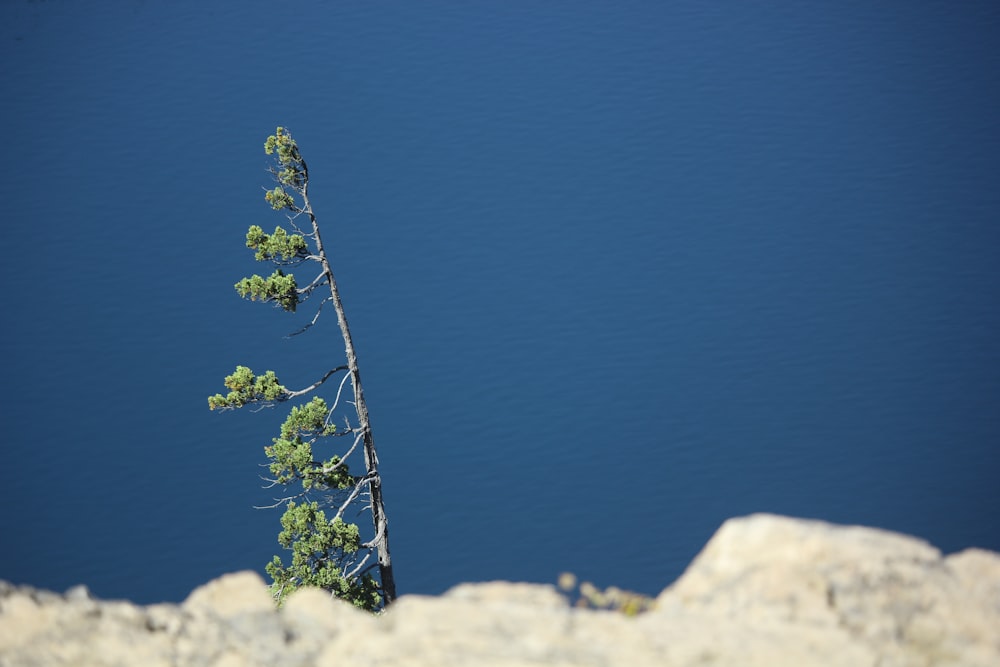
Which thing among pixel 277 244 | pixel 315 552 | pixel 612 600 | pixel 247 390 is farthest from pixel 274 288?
pixel 612 600

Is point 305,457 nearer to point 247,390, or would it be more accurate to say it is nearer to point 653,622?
point 247,390

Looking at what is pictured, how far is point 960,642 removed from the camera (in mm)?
5613

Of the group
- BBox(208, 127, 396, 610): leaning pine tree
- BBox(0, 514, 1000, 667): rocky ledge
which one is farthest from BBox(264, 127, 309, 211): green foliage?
BBox(0, 514, 1000, 667): rocky ledge

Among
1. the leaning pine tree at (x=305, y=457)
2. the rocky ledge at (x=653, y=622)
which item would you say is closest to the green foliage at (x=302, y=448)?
the leaning pine tree at (x=305, y=457)

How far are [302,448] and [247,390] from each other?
1084 mm

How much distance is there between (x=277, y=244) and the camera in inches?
540

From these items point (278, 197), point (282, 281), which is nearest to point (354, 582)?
point (282, 281)

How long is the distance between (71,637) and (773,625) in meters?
3.91

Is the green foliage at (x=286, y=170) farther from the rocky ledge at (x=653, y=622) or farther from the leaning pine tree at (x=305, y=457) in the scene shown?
the rocky ledge at (x=653, y=622)

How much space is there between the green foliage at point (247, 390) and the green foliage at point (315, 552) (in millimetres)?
1510

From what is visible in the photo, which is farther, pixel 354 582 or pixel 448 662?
pixel 354 582

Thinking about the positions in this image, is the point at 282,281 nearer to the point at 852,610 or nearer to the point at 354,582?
the point at 354,582

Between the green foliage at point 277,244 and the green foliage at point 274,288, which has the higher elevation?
the green foliage at point 277,244

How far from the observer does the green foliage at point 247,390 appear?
13.5m
